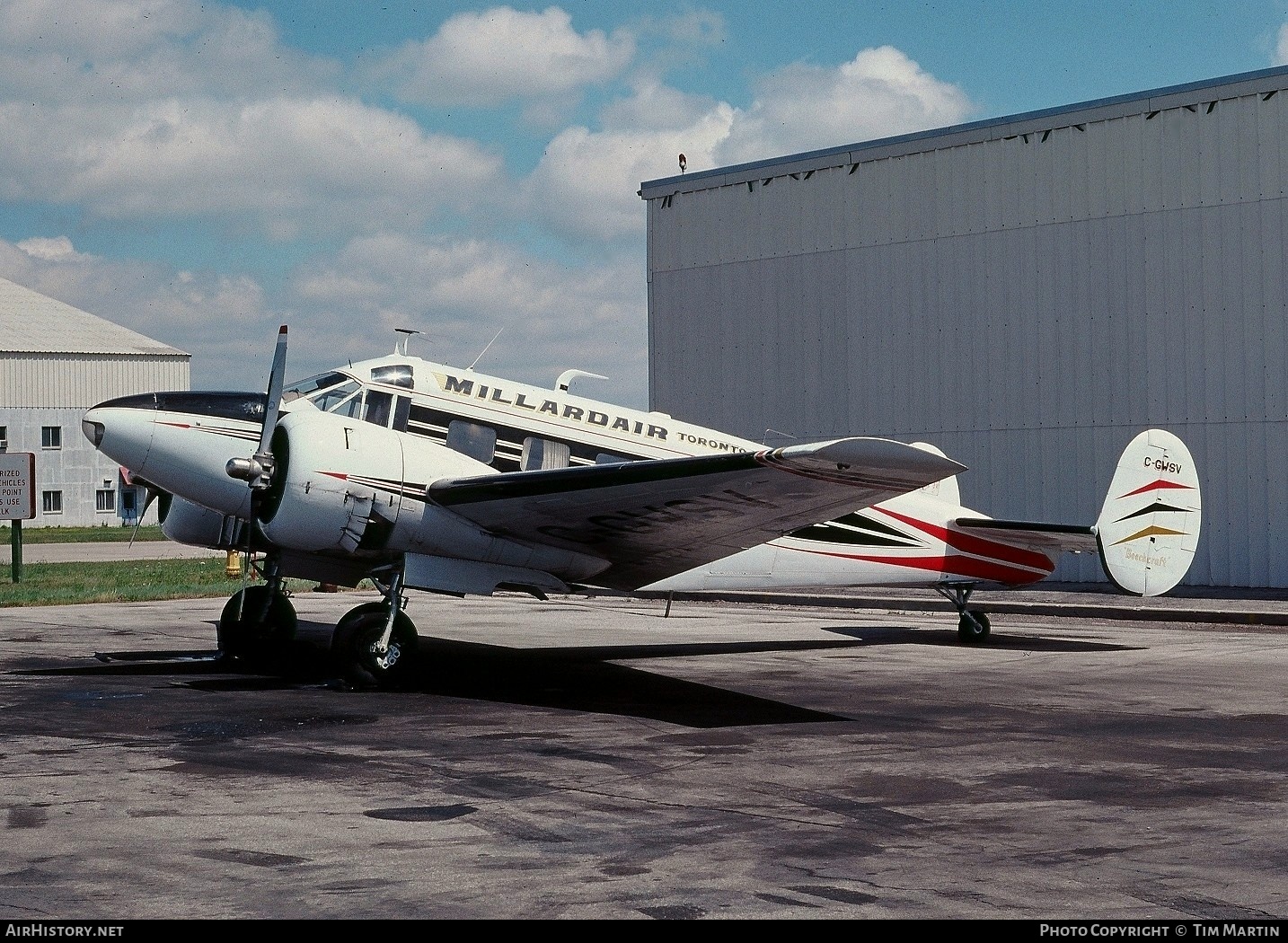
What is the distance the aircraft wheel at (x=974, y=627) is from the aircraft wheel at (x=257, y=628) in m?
8.63

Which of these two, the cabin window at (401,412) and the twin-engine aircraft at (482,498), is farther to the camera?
the cabin window at (401,412)

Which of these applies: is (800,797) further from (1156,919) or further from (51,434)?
(51,434)

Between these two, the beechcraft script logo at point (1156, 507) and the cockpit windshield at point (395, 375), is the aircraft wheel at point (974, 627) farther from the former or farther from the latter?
the cockpit windshield at point (395, 375)

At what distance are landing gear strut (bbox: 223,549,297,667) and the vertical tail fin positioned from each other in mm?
9626

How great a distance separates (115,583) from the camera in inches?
1184

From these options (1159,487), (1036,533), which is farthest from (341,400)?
(1159,487)

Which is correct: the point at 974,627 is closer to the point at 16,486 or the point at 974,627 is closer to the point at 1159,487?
the point at 1159,487

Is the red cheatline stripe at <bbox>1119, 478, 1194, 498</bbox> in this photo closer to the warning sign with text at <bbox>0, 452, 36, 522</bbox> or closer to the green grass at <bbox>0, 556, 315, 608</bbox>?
the green grass at <bbox>0, 556, 315, 608</bbox>

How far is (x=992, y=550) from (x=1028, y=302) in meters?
12.2

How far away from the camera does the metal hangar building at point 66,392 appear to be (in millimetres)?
67312

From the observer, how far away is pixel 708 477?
11352mm

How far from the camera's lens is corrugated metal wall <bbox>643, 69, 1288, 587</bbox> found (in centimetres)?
2528

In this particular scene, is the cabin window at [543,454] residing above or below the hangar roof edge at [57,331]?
below

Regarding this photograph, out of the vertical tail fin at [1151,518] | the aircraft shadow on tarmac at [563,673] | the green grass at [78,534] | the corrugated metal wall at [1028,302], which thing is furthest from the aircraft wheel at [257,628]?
the green grass at [78,534]
